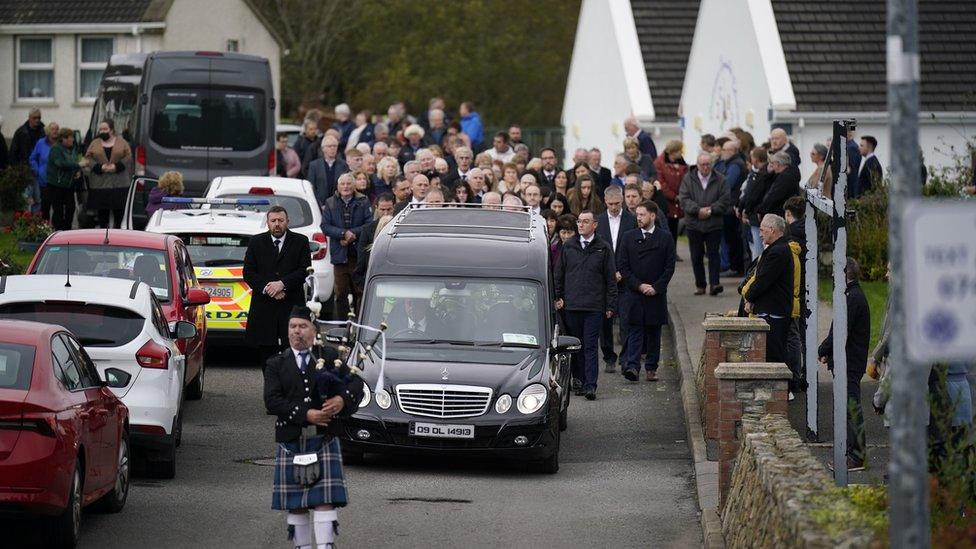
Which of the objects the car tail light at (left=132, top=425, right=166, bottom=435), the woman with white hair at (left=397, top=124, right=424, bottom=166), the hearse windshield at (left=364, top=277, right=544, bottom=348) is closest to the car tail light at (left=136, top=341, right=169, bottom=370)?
the car tail light at (left=132, top=425, right=166, bottom=435)

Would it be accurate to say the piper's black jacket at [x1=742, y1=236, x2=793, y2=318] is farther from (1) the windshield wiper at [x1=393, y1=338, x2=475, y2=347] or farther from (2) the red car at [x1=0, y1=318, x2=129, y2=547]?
(2) the red car at [x1=0, y1=318, x2=129, y2=547]

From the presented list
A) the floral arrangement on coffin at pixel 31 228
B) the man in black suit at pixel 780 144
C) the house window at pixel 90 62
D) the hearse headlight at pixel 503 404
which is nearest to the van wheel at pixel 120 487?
the hearse headlight at pixel 503 404

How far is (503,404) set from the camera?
1448 centimetres

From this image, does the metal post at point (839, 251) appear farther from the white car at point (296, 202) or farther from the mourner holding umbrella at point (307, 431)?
the white car at point (296, 202)

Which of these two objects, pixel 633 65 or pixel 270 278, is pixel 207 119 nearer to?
pixel 270 278

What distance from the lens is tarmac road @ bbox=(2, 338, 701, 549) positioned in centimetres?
1214

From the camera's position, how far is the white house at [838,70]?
3055 centimetres

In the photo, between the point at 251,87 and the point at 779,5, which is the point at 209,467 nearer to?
the point at 251,87

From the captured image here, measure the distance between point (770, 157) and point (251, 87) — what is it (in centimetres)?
941

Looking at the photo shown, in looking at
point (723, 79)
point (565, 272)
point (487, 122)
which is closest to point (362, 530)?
point (565, 272)

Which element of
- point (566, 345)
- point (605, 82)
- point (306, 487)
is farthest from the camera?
point (605, 82)

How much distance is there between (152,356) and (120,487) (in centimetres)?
134

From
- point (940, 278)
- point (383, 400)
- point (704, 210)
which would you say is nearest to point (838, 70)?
point (704, 210)

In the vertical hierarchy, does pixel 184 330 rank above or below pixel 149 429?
above
